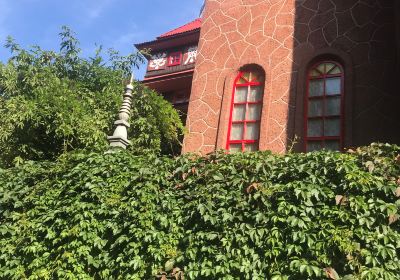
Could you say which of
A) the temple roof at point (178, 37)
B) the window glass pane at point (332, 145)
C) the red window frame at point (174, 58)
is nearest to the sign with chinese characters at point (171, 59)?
the red window frame at point (174, 58)

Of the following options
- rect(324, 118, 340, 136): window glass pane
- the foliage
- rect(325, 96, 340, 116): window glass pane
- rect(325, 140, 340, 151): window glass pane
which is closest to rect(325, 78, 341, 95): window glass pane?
rect(325, 96, 340, 116): window glass pane

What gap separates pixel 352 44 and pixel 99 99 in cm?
565

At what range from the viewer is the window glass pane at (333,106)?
26.2 feet

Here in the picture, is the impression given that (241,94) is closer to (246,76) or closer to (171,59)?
(246,76)

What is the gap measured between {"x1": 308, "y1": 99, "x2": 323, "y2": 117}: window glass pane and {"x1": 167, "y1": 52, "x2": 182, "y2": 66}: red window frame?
1019 centimetres

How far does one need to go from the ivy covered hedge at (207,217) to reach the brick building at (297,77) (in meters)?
2.50

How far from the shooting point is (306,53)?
28.0 feet

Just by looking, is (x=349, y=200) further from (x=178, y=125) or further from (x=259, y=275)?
(x=178, y=125)

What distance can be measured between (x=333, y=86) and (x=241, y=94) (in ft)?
6.24

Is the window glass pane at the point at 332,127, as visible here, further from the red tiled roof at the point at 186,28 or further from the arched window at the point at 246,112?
the red tiled roof at the point at 186,28

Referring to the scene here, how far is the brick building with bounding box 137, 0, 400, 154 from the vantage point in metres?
7.77

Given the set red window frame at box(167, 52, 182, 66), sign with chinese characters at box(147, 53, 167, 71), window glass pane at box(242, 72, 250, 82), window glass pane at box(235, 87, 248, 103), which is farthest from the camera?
sign with chinese characters at box(147, 53, 167, 71)

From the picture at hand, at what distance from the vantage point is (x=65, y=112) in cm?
843

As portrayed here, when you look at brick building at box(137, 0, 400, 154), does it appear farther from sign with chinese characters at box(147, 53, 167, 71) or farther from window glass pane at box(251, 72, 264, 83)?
sign with chinese characters at box(147, 53, 167, 71)
